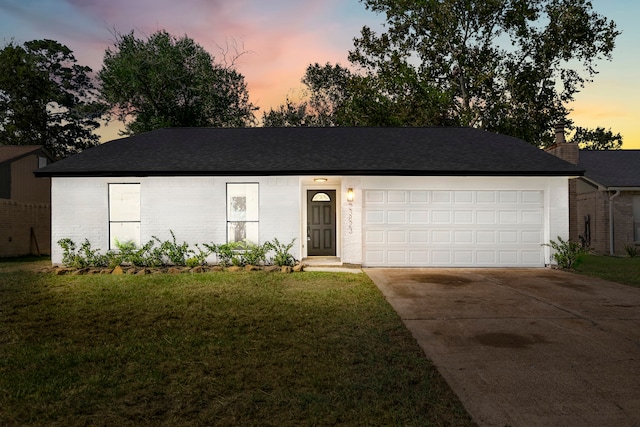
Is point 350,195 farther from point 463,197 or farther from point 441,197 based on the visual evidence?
point 463,197

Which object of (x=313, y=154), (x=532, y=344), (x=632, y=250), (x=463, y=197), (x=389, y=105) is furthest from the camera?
(x=389, y=105)

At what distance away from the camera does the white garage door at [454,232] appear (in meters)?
13.1

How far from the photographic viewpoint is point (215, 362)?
16.5 ft

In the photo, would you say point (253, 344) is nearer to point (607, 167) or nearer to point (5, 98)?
point (607, 167)

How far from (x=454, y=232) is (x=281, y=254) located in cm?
516

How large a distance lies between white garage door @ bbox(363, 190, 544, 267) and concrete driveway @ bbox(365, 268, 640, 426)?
2571mm

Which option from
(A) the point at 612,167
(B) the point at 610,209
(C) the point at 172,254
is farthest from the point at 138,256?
(A) the point at 612,167

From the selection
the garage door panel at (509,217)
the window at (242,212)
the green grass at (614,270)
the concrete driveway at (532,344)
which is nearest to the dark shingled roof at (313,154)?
the window at (242,212)

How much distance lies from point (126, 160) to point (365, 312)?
31.4 feet

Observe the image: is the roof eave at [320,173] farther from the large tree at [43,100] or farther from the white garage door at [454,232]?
the large tree at [43,100]

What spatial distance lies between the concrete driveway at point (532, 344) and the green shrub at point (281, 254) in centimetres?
323

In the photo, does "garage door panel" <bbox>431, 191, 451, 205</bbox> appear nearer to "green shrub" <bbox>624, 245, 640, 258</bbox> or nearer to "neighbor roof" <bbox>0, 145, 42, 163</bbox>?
"green shrub" <bbox>624, 245, 640, 258</bbox>

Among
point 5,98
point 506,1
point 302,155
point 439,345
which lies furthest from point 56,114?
point 439,345

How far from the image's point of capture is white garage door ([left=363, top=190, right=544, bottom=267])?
13.1 metres
